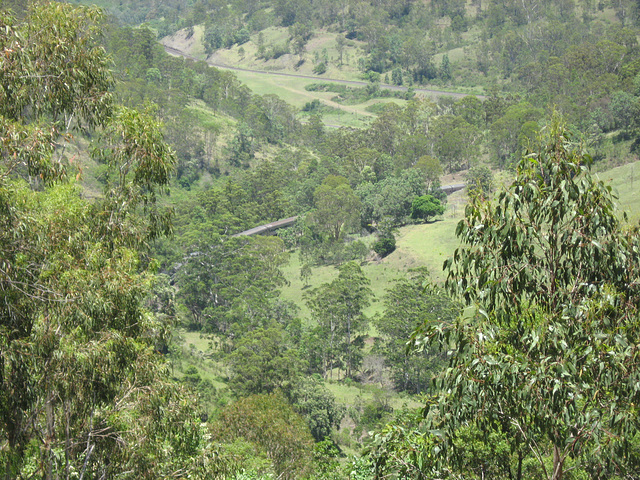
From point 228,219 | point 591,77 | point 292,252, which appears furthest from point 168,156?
point 591,77

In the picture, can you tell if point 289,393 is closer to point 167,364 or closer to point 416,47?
point 167,364

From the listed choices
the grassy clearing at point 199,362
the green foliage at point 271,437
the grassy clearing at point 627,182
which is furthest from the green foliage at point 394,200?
the green foliage at point 271,437

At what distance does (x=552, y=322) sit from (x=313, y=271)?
160 feet

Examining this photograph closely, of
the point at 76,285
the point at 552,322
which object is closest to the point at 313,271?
the point at 76,285

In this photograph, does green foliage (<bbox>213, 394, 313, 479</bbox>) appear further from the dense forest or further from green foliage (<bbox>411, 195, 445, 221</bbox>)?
green foliage (<bbox>411, 195, 445, 221</bbox>)

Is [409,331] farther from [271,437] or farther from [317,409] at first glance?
[271,437]

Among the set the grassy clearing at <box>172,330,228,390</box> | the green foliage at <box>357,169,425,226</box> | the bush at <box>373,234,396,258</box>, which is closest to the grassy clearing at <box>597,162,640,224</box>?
the green foliage at <box>357,169,425,226</box>

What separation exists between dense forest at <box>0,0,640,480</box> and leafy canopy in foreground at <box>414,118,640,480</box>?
0.12ft

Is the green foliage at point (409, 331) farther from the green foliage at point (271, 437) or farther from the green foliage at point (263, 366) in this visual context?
the green foliage at point (271, 437)

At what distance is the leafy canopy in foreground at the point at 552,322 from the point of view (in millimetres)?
6270

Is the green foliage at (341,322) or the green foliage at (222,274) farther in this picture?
the green foliage at (222,274)

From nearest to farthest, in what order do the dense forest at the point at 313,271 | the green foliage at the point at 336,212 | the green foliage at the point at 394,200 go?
the dense forest at the point at 313,271
the green foliage at the point at 336,212
the green foliage at the point at 394,200

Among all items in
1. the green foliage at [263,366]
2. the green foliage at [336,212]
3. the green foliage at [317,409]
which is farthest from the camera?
the green foliage at [336,212]

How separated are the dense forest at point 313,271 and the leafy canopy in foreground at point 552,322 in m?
0.04
